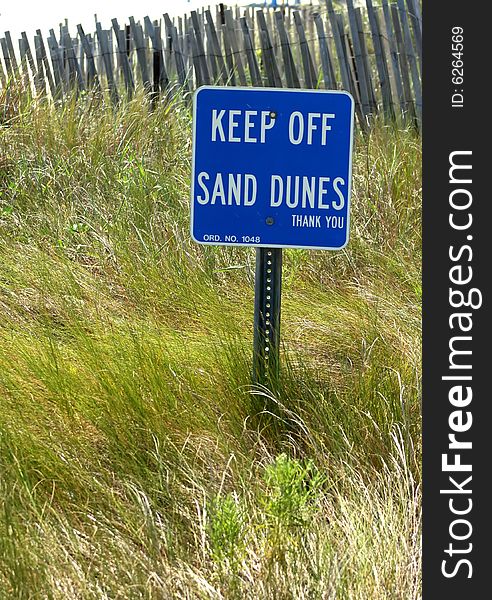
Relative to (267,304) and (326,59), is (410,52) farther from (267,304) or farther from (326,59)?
(267,304)

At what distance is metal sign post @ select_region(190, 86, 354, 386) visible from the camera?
2822 millimetres

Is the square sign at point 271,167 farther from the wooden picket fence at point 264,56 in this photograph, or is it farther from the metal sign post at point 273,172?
the wooden picket fence at point 264,56

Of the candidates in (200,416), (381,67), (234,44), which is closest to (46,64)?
(234,44)

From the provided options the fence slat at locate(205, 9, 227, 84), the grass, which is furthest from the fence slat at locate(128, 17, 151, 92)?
the grass

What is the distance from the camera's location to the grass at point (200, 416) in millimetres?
2119

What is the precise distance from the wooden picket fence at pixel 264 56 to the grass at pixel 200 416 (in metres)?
2.18

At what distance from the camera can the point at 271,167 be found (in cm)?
285

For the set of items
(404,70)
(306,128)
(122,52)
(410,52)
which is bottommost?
(306,128)

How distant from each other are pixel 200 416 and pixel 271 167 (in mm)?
818

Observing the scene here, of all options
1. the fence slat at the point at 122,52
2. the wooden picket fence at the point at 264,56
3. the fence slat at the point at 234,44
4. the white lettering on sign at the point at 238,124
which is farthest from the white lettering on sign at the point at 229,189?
the fence slat at the point at 122,52

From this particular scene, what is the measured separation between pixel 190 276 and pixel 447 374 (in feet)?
6.75

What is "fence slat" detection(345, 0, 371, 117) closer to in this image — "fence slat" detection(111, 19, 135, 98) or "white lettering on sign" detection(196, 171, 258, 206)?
"fence slat" detection(111, 19, 135, 98)

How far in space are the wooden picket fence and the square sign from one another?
3.49 meters

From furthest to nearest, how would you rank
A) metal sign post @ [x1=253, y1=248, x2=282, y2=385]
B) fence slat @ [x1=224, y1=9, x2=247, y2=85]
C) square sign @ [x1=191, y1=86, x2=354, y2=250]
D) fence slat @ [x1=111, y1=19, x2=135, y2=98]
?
fence slat @ [x1=111, y1=19, x2=135, y2=98] → fence slat @ [x1=224, y1=9, x2=247, y2=85] → metal sign post @ [x1=253, y1=248, x2=282, y2=385] → square sign @ [x1=191, y1=86, x2=354, y2=250]
